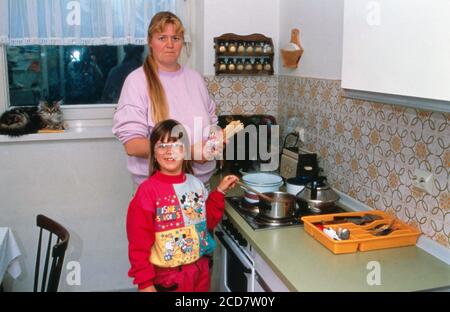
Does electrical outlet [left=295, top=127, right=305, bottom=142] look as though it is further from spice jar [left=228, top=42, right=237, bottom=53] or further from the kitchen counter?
the kitchen counter

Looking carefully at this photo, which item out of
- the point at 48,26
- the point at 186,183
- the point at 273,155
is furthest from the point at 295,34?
the point at 48,26

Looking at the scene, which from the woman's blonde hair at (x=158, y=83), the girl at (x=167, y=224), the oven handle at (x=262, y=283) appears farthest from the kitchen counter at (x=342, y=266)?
the woman's blonde hair at (x=158, y=83)

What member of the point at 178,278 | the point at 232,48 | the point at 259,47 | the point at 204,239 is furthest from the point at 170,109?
the point at 259,47

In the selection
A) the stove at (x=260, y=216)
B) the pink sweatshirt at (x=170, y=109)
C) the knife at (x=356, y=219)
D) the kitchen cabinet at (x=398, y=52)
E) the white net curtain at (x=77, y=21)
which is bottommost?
the stove at (x=260, y=216)

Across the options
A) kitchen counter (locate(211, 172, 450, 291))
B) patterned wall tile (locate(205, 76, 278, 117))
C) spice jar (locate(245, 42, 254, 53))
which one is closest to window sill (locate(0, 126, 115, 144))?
patterned wall tile (locate(205, 76, 278, 117))

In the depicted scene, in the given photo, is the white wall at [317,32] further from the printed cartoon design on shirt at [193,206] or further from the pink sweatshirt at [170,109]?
the printed cartoon design on shirt at [193,206]

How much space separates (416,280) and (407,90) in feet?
1.93

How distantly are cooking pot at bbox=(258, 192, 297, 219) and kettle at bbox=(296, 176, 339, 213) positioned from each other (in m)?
0.09

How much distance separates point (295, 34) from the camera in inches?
98.1

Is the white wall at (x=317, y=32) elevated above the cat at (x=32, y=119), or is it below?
above

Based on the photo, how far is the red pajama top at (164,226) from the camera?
162 cm

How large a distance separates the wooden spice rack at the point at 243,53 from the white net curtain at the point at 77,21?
0.36 meters

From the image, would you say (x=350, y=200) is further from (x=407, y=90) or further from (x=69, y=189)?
(x=69, y=189)

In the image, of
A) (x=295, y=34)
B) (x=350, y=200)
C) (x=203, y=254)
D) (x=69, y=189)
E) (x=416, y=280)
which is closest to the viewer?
(x=416, y=280)
